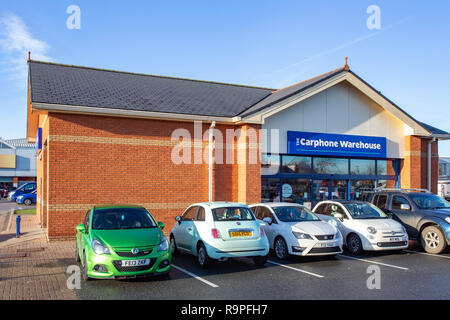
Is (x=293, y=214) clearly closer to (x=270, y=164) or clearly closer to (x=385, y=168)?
(x=270, y=164)

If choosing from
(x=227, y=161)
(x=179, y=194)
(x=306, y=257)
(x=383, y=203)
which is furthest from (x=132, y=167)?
(x=383, y=203)

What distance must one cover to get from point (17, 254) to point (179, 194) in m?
5.80

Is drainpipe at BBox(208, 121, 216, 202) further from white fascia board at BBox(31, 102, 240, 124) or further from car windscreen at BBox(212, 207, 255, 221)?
car windscreen at BBox(212, 207, 255, 221)

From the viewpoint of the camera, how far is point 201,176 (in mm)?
15461

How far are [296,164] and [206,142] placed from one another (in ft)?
13.3

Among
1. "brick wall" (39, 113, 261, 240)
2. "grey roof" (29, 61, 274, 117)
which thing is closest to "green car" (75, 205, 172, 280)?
"brick wall" (39, 113, 261, 240)

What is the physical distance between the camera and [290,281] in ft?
26.7

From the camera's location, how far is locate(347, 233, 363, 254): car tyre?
11.3 meters

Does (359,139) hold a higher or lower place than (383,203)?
higher

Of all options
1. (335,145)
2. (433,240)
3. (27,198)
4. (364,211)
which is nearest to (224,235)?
(364,211)

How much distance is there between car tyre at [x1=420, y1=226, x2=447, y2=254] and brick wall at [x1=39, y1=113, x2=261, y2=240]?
19.6 feet

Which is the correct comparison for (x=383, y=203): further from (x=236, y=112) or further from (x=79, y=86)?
(x=79, y=86)

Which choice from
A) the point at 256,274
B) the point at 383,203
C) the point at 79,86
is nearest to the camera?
the point at 256,274

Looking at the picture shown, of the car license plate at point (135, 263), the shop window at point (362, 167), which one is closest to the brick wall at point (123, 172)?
the shop window at point (362, 167)
